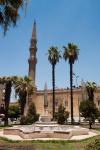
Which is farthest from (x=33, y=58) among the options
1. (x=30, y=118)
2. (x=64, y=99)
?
(x=30, y=118)

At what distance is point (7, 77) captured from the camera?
56.0 m

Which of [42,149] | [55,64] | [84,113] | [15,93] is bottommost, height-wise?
[42,149]

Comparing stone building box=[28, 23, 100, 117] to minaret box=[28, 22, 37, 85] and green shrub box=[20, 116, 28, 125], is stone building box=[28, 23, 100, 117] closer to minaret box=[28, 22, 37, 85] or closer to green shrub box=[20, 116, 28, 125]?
minaret box=[28, 22, 37, 85]

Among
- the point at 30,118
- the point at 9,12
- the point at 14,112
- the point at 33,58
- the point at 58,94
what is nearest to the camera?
the point at 9,12

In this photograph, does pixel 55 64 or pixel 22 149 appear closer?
pixel 22 149

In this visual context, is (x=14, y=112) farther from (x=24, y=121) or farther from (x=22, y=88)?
(x=24, y=121)

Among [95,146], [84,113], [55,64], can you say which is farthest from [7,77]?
[95,146]

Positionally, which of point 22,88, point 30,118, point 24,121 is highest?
point 22,88

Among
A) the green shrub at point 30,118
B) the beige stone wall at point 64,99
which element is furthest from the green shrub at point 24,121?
the beige stone wall at point 64,99

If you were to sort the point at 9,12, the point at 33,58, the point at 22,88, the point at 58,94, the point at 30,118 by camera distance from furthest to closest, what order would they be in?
the point at 58,94
the point at 33,58
the point at 22,88
the point at 30,118
the point at 9,12

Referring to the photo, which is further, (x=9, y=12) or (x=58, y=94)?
(x=58, y=94)

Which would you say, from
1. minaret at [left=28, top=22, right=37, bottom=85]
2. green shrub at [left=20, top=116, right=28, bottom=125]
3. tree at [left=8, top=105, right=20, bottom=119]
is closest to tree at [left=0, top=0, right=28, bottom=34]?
green shrub at [left=20, top=116, right=28, bottom=125]

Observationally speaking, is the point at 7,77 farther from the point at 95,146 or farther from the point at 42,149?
the point at 95,146

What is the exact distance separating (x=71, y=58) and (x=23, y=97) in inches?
444
